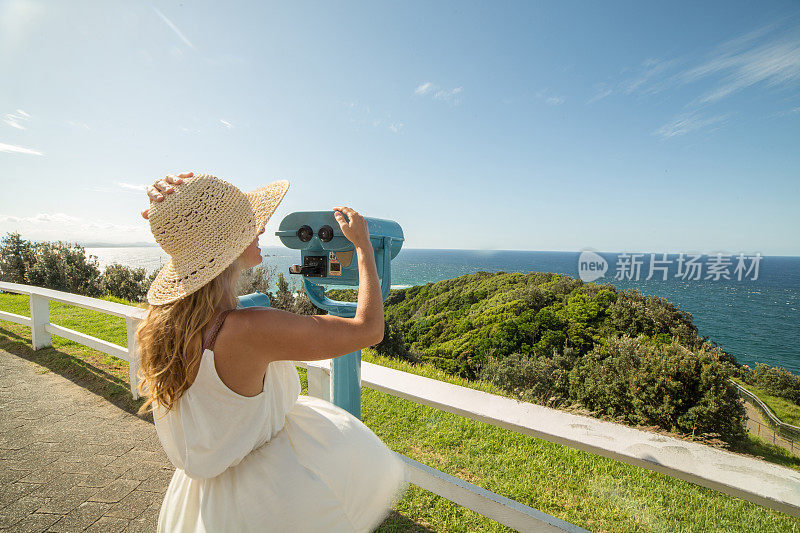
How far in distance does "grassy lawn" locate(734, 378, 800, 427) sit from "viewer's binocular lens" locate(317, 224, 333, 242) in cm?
582

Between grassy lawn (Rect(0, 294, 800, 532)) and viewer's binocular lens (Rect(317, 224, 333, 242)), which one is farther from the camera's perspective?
grassy lawn (Rect(0, 294, 800, 532))

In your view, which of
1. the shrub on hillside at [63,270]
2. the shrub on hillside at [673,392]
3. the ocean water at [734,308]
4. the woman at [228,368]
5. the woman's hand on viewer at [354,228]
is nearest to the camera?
the woman at [228,368]

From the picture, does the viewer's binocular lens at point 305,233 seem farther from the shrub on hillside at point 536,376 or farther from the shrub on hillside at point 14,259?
the shrub on hillside at point 14,259

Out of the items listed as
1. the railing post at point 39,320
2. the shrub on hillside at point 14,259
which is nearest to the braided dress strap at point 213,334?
the railing post at point 39,320

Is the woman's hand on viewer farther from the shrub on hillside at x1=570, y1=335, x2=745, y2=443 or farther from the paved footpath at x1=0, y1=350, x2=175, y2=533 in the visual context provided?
the shrub on hillside at x1=570, y1=335, x2=745, y2=443

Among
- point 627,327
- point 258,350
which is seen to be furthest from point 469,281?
point 258,350

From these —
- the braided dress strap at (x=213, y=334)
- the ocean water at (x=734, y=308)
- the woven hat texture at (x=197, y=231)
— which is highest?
the woven hat texture at (x=197, y=231)

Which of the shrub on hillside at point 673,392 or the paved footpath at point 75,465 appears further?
the shrub on hillside at point 673,392

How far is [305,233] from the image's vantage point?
150 cm

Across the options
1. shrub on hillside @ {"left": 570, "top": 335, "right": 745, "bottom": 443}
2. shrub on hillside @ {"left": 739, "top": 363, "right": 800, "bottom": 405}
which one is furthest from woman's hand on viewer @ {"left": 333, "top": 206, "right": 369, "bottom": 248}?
shrub on hillside @ {"left": 739, "top": 363, "right": 800, "bottom": 405}

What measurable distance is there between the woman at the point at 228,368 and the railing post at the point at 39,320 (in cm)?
483

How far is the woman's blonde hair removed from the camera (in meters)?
0.97

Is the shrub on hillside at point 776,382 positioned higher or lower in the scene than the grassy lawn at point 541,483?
lower

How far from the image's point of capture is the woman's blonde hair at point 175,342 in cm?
97
